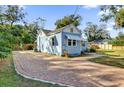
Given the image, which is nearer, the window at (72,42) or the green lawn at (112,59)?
the green lawn at (112,59)

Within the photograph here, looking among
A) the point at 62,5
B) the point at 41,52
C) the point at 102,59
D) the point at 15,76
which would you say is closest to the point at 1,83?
the point at 15,76

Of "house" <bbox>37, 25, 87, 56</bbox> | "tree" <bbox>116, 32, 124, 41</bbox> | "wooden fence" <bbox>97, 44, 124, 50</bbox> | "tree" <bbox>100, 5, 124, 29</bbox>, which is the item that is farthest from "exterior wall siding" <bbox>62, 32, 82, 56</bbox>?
"tree" <bbox>116, 32, 124, 41</bbox>

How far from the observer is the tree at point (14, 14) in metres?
7.68

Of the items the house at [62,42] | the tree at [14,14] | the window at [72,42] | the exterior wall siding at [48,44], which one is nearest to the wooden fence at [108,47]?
the house at [62,42]

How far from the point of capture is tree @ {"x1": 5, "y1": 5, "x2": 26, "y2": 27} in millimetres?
7680

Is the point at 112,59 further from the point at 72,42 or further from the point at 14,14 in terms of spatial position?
the point at 14,14

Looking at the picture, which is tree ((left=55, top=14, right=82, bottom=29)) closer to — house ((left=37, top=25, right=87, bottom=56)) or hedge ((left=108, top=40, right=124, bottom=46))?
house ((left=37, top=25, right=87, bottom=56))

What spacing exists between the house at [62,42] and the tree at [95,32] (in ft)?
2.70

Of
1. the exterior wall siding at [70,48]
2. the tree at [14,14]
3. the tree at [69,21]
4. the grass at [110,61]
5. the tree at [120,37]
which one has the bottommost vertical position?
the grass at [110,61]

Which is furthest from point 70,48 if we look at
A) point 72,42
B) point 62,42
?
point 62,42

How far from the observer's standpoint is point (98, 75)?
6098mm

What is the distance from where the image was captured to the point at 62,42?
1023 cm

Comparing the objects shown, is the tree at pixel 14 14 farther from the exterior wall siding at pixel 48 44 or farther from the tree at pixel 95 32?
the tree at pixel 95 32

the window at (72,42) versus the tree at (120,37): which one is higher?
the tree at (120,37)
